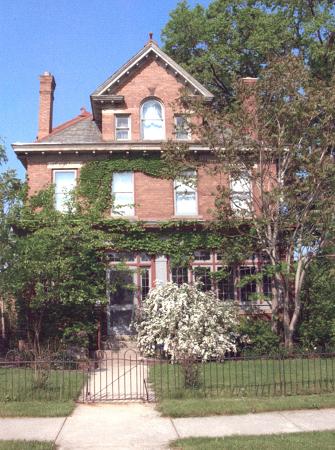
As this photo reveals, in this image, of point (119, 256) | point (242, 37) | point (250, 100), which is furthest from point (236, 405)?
point (242, 37)

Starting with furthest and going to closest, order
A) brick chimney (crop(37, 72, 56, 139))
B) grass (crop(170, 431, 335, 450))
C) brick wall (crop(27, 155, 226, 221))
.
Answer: brick chimney (crop(37, 72, 56, 139)), brick wall (crop(27, 155, 226, 221)), grass (crop(170, 431, 335, 450))

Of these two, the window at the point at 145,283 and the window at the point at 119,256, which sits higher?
the window at the point at 119,256

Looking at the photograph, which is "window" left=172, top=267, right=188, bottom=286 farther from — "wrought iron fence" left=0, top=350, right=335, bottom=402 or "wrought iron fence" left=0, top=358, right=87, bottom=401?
"wrought iron fence" left=0, top=358, right=87, bottom=401

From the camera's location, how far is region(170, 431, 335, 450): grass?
7434mm

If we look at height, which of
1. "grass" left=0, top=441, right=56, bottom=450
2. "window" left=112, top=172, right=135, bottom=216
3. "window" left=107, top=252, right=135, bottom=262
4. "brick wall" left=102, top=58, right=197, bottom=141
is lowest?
"grass" left=0, top=441, right=56, bottom=450

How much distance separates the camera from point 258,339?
55.1ft

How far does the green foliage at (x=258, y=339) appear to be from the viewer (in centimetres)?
1661

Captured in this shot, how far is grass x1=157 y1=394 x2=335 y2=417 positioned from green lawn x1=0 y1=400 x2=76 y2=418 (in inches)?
68.8

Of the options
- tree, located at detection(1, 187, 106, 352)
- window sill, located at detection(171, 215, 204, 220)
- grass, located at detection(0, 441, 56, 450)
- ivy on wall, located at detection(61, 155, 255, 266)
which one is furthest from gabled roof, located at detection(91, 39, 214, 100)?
grass, located at detection(0, 441, 56, 450)

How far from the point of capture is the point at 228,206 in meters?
17.5

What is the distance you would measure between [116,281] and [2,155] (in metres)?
5.69

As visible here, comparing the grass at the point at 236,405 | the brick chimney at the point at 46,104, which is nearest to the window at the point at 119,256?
the brick chimney at the point at 46,104

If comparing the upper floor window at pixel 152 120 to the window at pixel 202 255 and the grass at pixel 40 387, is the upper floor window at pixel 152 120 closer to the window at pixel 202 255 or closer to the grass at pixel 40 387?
the window at pixel 202 255

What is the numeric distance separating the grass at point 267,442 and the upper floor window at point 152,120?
1530 centimetres
